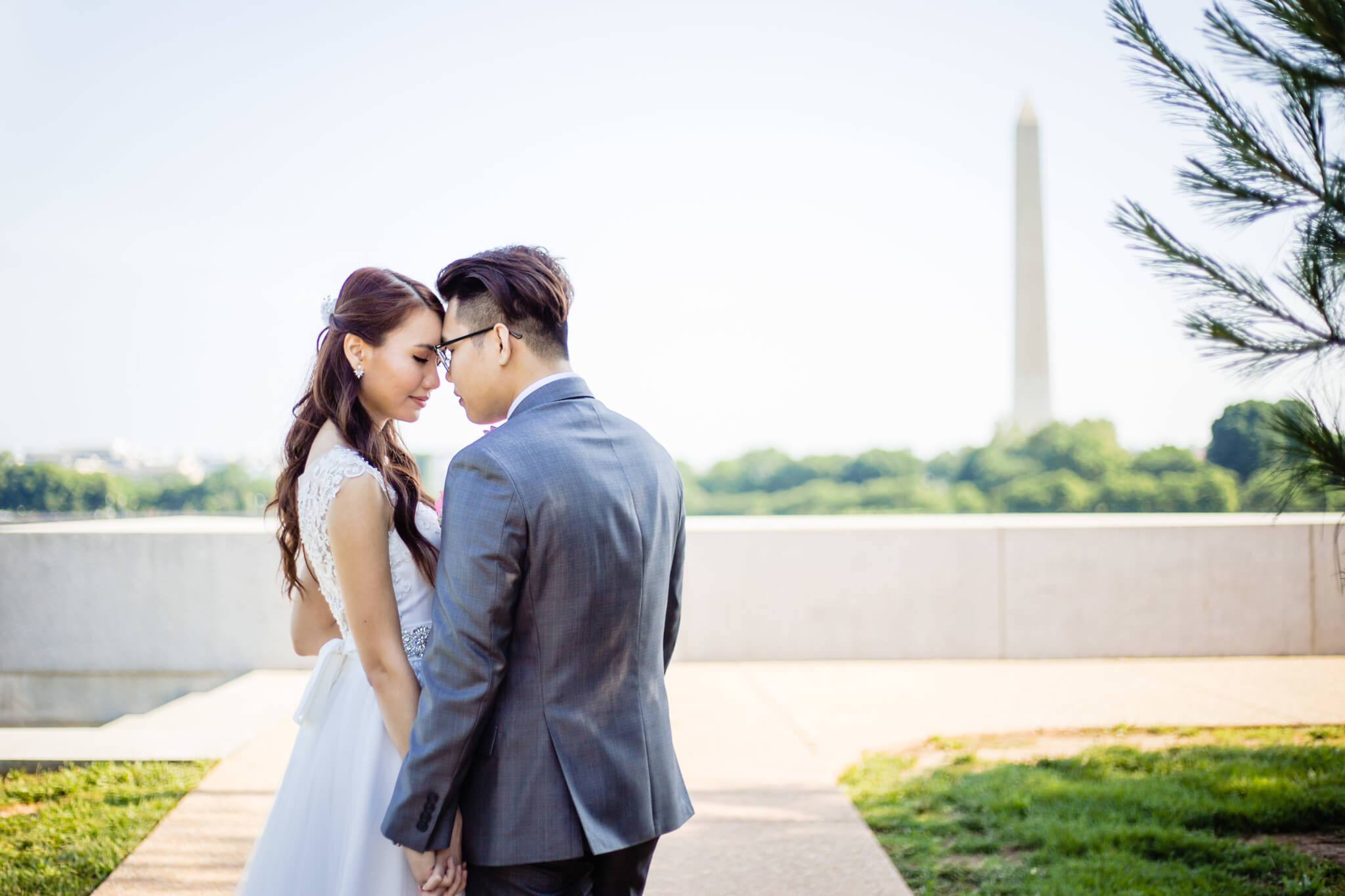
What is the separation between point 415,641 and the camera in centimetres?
193

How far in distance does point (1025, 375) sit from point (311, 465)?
110ft

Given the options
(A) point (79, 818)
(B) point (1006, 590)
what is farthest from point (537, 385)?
(B) point (1006, 590)

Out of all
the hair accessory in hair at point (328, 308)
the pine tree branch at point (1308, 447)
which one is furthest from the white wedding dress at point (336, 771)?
the pine tree branch at point (1308, 447)

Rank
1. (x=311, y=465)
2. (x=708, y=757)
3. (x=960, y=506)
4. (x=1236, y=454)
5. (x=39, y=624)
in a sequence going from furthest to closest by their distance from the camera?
(x=960, y=506)
(x=1236, y=454)
(x=39, y=624)
(x=708, y=757)
(x=311, y=465)

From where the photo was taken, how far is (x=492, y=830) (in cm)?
162

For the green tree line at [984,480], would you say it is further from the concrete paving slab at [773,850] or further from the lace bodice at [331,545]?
the lace bodice at [331,545]

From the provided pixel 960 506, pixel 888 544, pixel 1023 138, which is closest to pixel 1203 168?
pixel 888 544

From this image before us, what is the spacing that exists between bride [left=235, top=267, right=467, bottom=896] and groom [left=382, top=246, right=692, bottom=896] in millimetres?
163

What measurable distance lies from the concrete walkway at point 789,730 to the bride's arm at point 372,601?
1744mm

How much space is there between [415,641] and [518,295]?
772 mm

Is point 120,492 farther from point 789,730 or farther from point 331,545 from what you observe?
point 331,545

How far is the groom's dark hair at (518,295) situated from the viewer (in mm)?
1760

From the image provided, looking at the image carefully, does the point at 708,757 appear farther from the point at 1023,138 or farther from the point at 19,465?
the point at 1023,138

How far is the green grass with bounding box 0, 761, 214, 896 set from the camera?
10.6ft
